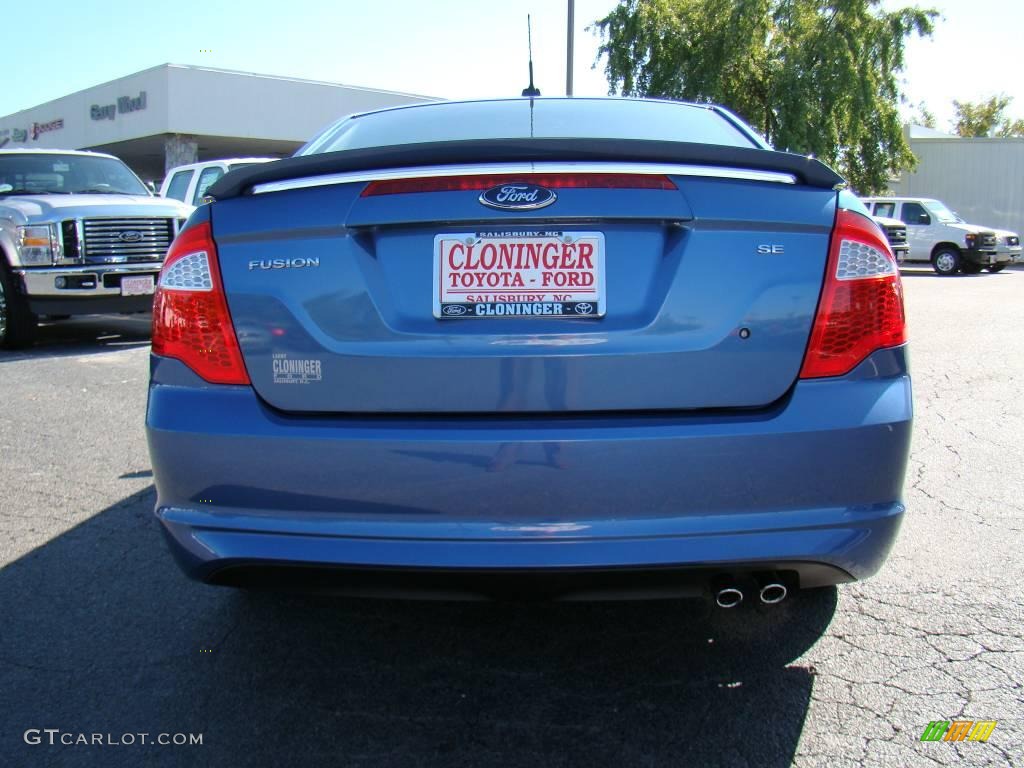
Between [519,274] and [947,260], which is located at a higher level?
[519,274]

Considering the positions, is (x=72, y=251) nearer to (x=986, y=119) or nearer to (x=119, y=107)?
(x=119, y=107)

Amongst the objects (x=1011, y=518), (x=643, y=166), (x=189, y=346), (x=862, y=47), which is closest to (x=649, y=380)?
(x=643, y=166)

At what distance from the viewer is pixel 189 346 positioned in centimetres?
227

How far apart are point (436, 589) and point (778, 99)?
26555 millimetres

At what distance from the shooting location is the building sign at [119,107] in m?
30.1

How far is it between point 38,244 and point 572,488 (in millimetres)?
8346

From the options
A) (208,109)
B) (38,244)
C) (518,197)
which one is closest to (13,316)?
(38,244)

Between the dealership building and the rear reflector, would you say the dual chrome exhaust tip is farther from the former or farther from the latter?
the dealership building

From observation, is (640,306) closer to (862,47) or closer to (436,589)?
(436,589)

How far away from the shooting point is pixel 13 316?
8812mm

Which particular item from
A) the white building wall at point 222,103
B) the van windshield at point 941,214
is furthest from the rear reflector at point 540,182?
the white building wall at point 222,103

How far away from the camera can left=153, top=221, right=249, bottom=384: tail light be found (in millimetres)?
2227

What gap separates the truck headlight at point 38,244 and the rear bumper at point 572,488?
7.73 meters

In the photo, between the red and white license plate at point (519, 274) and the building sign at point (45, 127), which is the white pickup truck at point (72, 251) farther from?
the building sign at point (45, 127)
